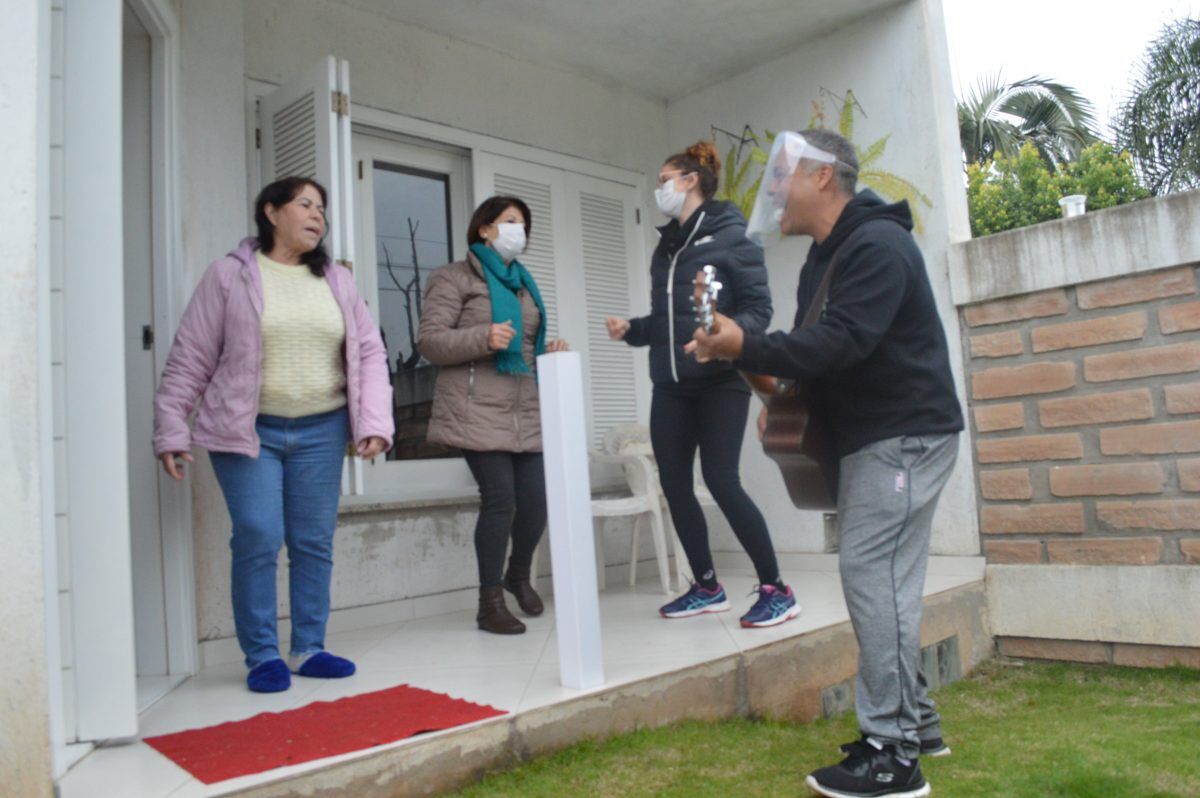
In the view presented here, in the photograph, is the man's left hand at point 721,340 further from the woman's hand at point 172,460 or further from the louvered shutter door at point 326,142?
the louvered shutter door at point 326,142

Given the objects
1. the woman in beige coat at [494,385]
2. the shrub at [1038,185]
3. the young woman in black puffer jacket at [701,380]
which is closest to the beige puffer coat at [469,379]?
the woman in beige coat at [494,385]

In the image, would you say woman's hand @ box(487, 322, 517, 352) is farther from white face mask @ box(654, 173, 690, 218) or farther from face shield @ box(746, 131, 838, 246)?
face shield @ box(746, 131, 838, 246)

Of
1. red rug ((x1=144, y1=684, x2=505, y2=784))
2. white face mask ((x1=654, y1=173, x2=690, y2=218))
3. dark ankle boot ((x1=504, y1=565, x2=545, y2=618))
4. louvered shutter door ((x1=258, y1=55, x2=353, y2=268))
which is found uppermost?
louvered shutter door ((x1=258, y1=55, x2=353, y2=268))

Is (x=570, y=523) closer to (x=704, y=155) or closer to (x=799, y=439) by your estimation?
(x=799, y=439)

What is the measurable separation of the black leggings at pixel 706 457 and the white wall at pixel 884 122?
1.37 m

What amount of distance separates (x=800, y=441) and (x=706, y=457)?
1.17 metres

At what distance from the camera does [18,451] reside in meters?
1.90

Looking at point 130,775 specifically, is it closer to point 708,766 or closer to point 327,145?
point 708,766

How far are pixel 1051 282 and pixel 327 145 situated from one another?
2841 millimetres

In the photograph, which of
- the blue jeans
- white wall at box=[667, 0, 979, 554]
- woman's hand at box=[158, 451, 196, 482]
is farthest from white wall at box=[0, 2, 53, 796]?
white wall at box=[667, 0, 979, 554]

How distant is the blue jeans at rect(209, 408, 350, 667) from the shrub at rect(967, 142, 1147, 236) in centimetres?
1855

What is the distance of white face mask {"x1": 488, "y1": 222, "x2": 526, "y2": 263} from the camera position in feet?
11.7

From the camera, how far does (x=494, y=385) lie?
3.46 meters

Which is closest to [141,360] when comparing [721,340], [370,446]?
[370,446]
